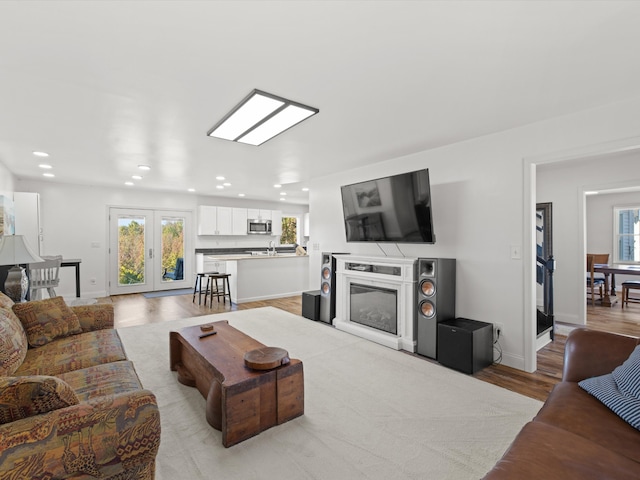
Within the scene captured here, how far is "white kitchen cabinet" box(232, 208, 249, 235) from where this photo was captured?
865 centimetres

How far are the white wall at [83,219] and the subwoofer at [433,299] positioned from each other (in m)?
6.55

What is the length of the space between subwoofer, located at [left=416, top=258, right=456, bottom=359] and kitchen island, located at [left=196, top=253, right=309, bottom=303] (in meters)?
3.76

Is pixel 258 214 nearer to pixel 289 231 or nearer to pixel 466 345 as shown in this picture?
pixel 289 231

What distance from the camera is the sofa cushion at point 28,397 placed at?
3.71ft

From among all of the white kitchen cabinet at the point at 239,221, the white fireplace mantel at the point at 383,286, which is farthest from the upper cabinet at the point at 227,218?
the white fireplace mantel at the point at 383,286

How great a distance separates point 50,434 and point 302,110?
2503 millimetres

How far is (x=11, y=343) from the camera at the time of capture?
196 cm

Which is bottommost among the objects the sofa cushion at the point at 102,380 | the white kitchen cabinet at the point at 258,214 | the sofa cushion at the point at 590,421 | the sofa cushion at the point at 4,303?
the sofa cushion at the point at 102,380

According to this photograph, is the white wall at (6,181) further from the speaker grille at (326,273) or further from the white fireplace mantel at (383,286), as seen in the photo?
the white fireplace mantel at (383,286)

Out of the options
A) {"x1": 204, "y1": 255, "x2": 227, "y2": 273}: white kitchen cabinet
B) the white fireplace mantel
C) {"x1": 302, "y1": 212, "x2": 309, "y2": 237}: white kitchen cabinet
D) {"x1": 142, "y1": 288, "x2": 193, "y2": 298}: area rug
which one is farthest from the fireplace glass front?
{"x1": 302, "y1": 212, "x2": 309, "y2": 237}: white kitchen cabinet

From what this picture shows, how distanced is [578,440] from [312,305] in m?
3.92

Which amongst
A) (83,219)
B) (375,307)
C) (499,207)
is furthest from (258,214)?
(499,207)

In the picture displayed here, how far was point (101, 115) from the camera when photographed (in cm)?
284

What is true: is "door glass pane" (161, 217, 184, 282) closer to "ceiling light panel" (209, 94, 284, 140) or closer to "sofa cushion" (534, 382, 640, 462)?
"ceiling light panel" (209, 94, 284, 140)
